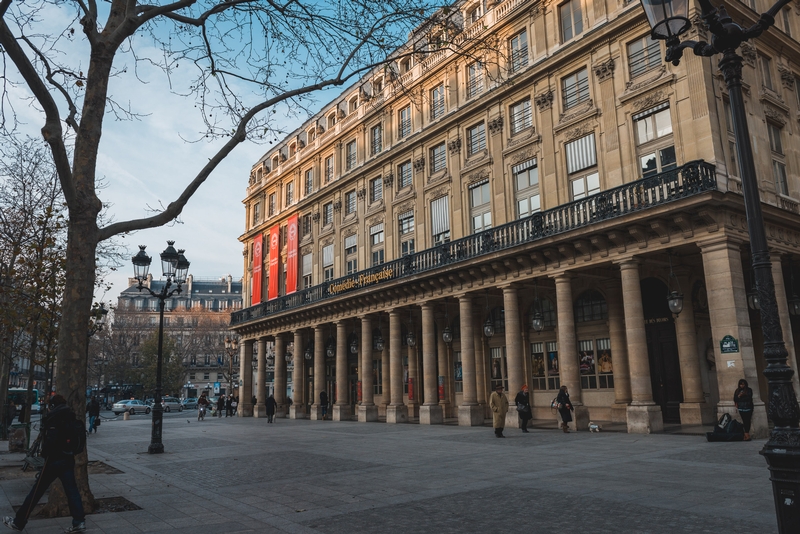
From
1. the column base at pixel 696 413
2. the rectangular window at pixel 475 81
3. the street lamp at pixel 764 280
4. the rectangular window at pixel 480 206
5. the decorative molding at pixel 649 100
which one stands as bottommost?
the column base at pixel 696 413

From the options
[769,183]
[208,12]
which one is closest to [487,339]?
[769,183]

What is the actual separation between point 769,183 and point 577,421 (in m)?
10.4

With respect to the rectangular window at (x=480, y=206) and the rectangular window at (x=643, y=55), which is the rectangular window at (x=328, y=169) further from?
the rectangular window at (x=643, y=55)

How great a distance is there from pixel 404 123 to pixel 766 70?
57.6 feet

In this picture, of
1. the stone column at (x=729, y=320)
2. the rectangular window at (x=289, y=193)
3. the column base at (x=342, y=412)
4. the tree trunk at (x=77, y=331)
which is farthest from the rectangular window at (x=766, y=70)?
the rectangular window at (x=289, y=193)

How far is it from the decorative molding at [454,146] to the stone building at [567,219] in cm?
11

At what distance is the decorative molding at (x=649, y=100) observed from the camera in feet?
66.4

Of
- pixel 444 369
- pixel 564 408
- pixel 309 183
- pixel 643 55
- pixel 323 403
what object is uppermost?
pixel 309 183

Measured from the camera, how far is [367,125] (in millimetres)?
36375

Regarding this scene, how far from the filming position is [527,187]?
2528cm

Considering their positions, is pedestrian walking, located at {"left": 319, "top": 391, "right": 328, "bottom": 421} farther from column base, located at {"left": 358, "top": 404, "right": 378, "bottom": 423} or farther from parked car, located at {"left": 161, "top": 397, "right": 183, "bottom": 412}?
parked car, located at {"left": 161, "top": 397, "right": 183, "bottom": 412}

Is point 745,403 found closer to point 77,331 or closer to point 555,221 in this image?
point 555,221

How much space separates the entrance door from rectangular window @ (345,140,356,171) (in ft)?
68.4

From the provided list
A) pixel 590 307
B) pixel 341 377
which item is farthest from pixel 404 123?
pixel 590 307
